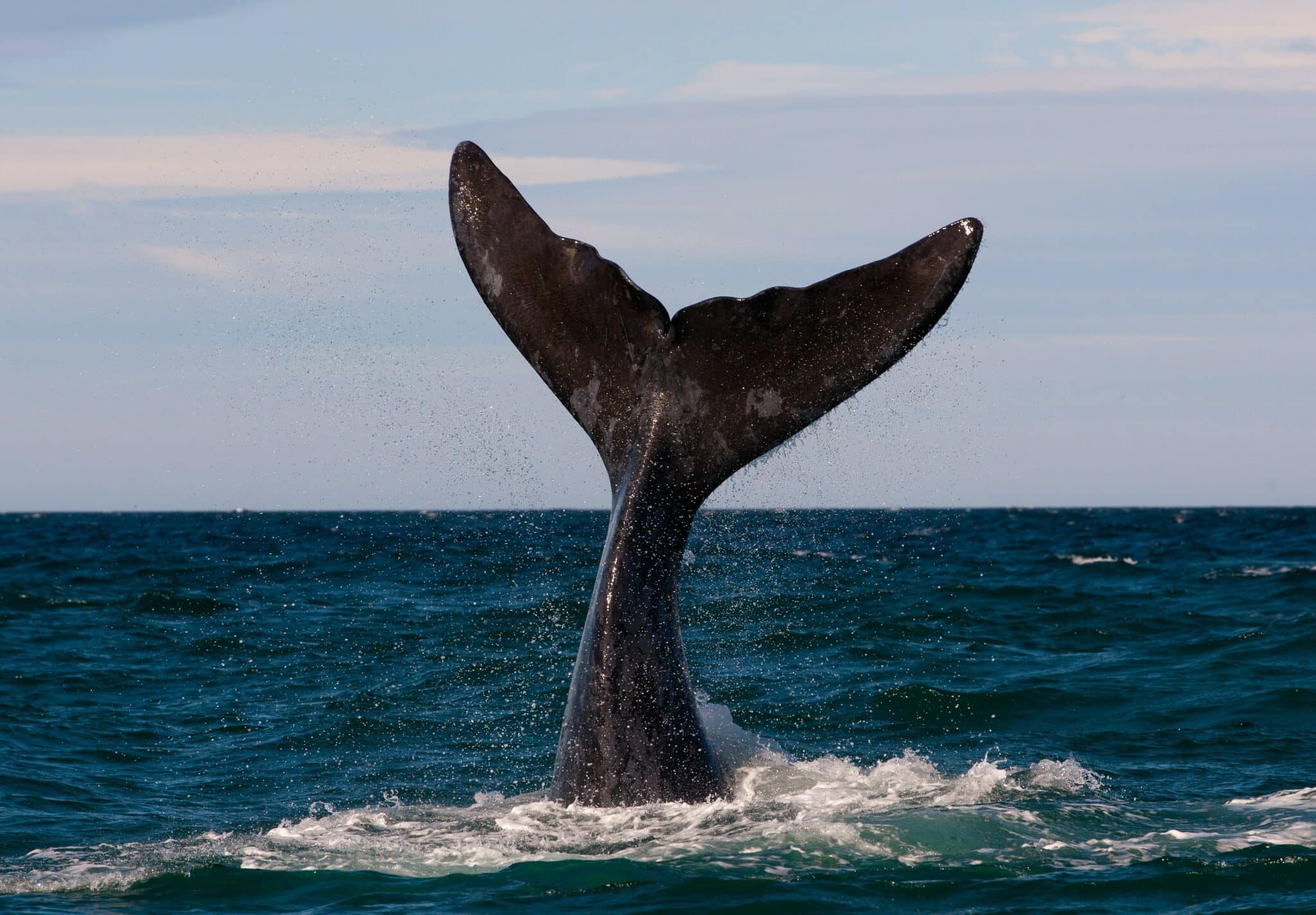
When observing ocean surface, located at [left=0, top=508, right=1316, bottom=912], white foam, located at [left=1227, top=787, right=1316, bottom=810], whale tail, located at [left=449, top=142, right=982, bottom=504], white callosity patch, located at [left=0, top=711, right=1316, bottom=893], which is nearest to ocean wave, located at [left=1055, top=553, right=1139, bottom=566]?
ocean surface, located at [left=0, top=508, right=1316, bottom=912]

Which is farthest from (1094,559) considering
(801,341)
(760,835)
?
(801,341)

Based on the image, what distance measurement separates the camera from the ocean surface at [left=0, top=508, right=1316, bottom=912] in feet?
23.8

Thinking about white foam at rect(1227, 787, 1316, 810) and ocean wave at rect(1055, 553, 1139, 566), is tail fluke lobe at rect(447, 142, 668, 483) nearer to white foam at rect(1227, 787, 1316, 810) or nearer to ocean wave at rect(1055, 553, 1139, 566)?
white foam at rect(1227, 787, 1316, 810)

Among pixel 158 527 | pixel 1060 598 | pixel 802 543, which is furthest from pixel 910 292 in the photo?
pixel 158 527

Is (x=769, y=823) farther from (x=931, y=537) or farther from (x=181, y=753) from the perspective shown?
(x=931, y=537)

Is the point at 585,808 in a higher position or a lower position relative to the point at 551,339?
lower

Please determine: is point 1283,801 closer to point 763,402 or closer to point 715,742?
point 715,742

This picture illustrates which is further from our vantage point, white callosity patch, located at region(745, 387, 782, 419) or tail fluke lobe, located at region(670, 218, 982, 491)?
white callosity patch, located at region(745, 387, 782, 419)

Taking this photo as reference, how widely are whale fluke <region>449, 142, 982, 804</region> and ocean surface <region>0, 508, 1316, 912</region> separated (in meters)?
0.49

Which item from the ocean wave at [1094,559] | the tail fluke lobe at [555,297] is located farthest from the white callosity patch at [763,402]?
the ocean wave at [1094,559]

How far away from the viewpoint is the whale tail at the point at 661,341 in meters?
7.23

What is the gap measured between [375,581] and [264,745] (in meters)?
16.3

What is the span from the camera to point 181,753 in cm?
1202

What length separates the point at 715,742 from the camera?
996 cm
